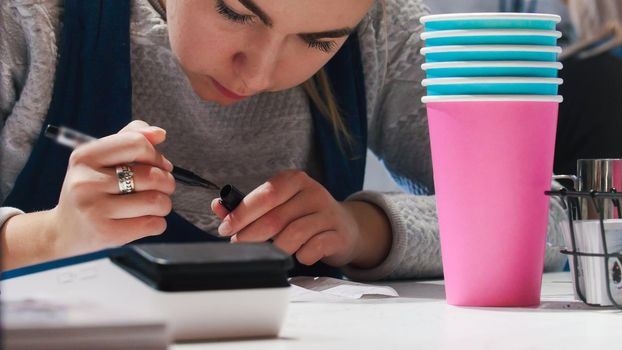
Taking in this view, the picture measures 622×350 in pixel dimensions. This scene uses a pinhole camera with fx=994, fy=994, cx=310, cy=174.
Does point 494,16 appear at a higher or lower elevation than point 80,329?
higher

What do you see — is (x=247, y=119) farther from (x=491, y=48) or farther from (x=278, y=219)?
(x=491, y=48)

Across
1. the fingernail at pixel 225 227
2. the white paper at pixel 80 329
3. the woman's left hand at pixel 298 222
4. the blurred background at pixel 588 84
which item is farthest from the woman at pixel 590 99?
the white paper at pixel 80 329

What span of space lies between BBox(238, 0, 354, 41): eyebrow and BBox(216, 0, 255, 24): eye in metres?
0.02

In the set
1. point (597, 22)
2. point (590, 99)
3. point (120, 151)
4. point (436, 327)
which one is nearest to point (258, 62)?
point (120, 151)

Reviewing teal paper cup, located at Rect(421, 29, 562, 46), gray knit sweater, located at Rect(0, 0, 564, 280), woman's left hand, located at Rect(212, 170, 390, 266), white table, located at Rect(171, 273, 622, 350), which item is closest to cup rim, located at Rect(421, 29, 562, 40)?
teal paper cup, located at Rect(421, 29, 562, 46)

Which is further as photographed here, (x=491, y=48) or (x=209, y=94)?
(x=209, y=94)

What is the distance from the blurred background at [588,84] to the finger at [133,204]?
0.88m

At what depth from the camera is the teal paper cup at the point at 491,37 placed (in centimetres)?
91

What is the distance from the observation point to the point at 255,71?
124cm

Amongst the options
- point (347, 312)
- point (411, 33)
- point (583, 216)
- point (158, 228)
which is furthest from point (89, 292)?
point (411, 33)

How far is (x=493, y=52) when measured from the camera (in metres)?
0.91

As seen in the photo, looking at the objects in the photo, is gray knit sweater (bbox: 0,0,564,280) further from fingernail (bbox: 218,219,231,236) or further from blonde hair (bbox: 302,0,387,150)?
fingernail (bbox: 218,219,231,236)

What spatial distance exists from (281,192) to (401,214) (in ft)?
0.80

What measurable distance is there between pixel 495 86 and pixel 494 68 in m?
0.02
